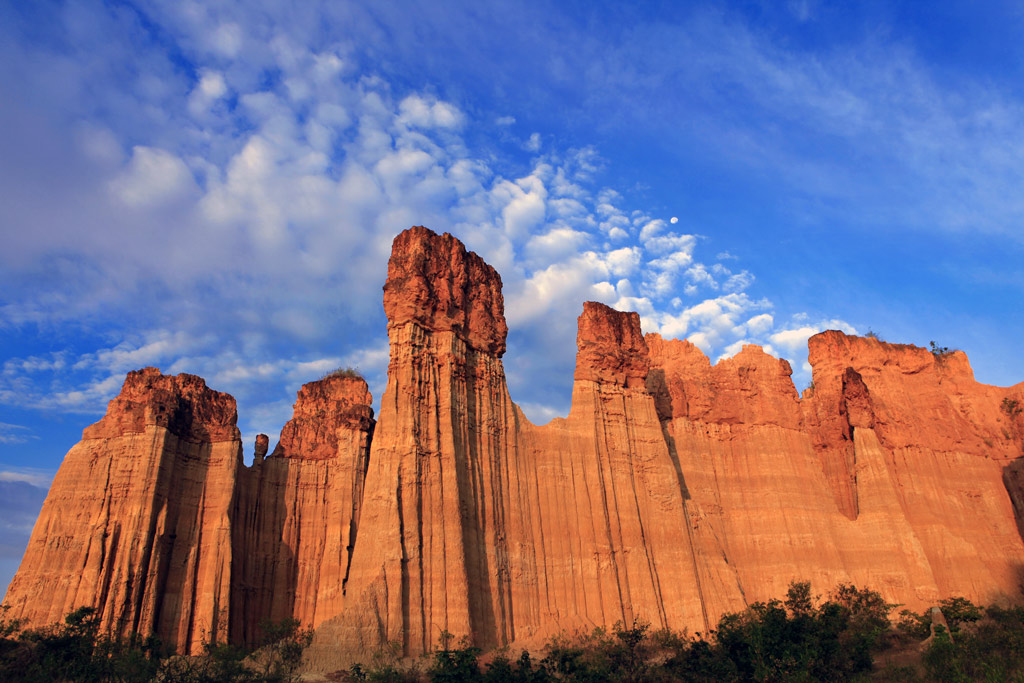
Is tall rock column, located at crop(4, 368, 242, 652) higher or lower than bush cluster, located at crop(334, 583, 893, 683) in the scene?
higher

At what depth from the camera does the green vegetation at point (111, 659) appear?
2695 cm

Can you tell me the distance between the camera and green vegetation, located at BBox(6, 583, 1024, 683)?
27.3 m

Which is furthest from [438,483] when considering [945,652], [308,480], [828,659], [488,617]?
[945,652]

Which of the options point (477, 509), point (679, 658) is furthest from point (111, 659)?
point (679, 658)

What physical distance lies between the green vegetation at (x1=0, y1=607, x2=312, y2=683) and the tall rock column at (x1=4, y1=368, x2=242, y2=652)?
108 cm

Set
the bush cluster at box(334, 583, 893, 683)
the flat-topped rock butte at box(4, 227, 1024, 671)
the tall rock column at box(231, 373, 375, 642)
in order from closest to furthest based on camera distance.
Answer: the bush cluster at box(334, 583, 893, 683) < the flat-topped rock butte at box(4, 227, 1024, 671) < the tall rock column at box(231, 373, 375, 642)

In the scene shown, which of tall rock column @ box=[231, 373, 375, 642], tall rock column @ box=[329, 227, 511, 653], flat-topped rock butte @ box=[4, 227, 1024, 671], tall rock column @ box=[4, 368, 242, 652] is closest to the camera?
tall rock column @ box=[329, 227, 511, 653]

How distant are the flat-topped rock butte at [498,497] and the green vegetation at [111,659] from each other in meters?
1.26

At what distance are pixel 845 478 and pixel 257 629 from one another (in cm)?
3394

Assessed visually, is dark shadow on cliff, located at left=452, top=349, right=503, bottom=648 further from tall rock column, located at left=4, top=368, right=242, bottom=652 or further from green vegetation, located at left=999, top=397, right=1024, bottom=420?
green vegetation, located at left=999, top=397, right=1024, bottom=420

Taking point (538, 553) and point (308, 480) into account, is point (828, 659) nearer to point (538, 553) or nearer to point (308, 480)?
point (538, 553)

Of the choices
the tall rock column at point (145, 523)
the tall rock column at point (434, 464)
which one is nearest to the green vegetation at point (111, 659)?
the tall rock column at point (145, 523)

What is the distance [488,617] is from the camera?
33531 mm

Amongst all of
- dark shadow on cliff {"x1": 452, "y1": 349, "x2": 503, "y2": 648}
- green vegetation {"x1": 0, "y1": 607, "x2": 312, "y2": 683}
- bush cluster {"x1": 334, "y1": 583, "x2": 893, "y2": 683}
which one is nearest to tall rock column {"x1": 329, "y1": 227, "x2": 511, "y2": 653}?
dark shadow on cliff {"x1": 452, "y1": 349, "x2": 503, "y2": 648}
